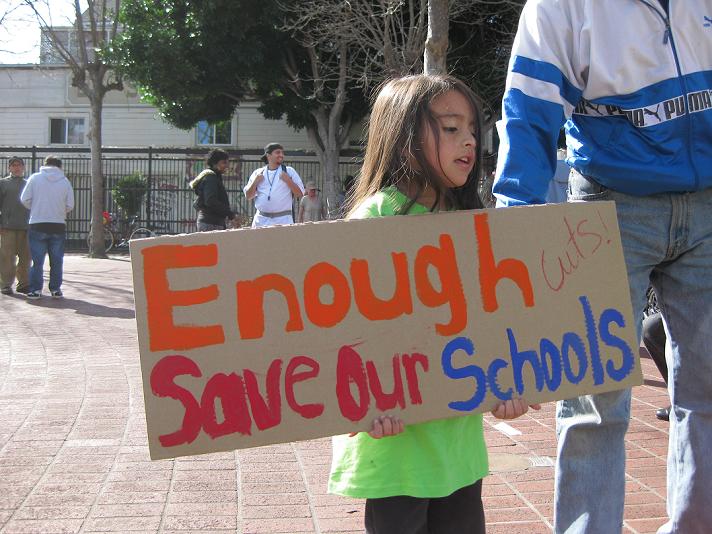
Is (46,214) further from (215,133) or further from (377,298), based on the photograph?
(215,133)

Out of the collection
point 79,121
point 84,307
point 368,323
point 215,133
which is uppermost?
point 79,121

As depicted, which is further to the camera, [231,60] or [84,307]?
[231,60]

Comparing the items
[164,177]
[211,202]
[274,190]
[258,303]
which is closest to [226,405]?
[258,303]

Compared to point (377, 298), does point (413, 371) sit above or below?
below

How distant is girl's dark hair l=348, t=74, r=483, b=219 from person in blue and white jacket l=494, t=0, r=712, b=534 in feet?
0.43

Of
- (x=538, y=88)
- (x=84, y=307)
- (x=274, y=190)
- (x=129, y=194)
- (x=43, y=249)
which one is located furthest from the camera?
(x=129, y=194)

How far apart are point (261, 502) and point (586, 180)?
6.02 feet

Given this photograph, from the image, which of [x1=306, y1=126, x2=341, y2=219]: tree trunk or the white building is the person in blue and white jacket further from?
the white building

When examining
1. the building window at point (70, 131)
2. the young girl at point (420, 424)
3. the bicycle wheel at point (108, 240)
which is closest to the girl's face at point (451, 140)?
the young girl at point (420, 424)

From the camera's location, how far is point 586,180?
8.89ft

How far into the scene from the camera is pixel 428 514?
2320 mm

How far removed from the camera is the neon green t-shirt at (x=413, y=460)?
2148 mm

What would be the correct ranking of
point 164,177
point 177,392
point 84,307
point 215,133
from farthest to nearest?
1. point 215,133
2. point 164,177
3. point 84,307
4. point 177,392

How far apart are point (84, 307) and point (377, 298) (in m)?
9.21
